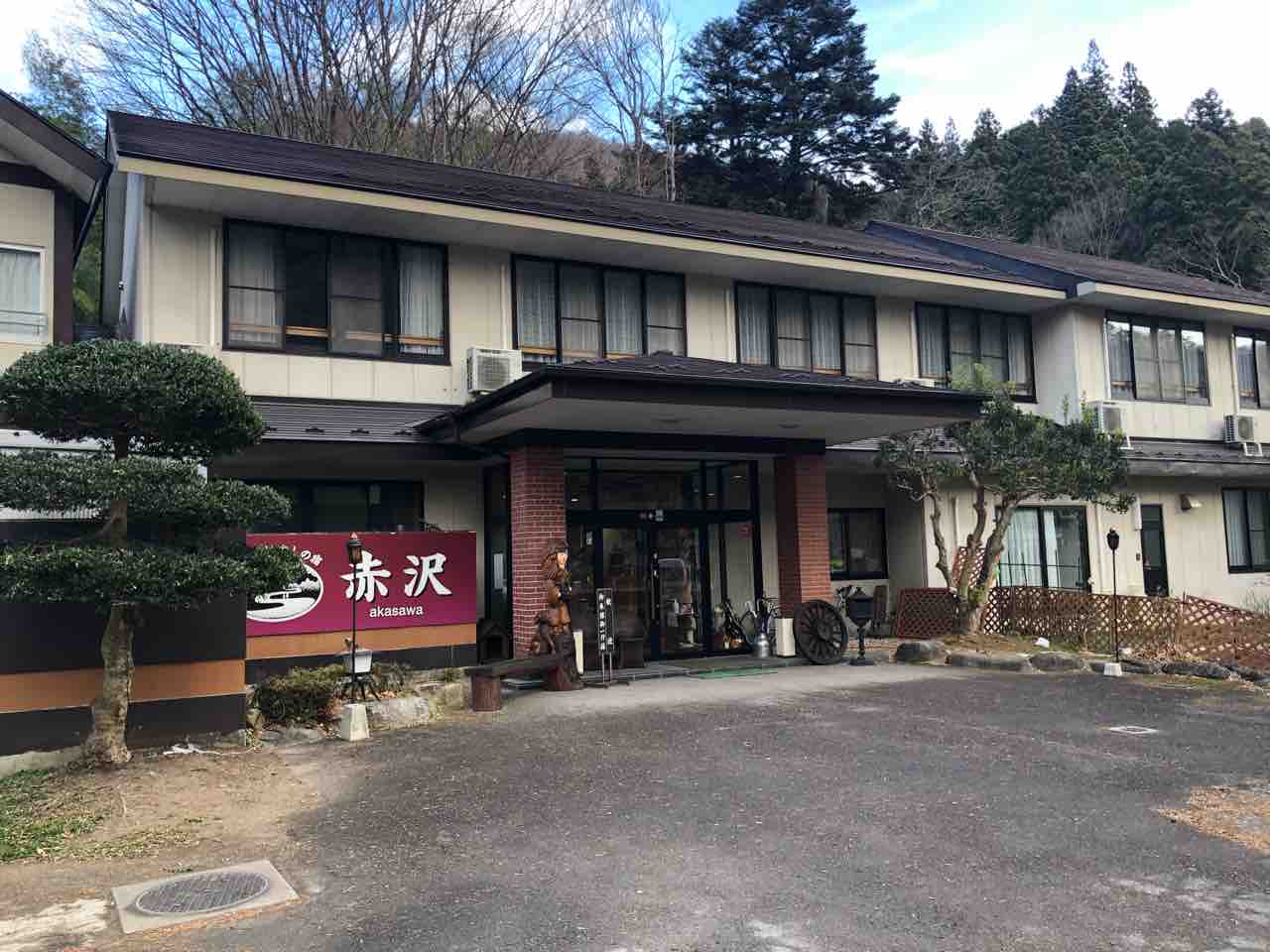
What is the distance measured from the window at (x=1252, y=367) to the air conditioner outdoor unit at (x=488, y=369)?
Answer: 16150mm

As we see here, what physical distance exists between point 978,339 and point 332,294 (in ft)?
38.0

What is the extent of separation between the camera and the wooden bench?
1008 cm

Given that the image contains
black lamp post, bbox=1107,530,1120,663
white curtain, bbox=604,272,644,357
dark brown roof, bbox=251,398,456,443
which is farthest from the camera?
white curtain, bbox=604,272,644,357

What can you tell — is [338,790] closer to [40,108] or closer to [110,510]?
[110,510]

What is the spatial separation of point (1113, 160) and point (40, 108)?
40682mm

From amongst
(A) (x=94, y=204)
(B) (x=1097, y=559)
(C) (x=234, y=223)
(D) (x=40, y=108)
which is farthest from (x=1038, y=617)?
(D) (x=40, y=108)

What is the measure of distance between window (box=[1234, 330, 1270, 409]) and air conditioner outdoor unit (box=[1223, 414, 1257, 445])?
31.2 inches

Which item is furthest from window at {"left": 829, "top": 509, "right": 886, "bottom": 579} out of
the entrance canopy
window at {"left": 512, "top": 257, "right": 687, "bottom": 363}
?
window at {"left": 512, "top": 257, "right": 687, "bottom": 363}

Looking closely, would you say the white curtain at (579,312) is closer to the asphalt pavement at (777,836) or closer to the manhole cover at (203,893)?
the asphalt pavement at (777,836)

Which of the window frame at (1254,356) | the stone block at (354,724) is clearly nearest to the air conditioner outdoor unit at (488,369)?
the stone block at (354,724)

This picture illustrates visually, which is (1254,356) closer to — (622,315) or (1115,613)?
(1115,613)

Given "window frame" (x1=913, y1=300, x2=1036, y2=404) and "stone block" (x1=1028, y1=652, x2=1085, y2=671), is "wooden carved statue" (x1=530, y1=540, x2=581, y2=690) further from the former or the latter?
"window frame" (x1=913, y1=300, x2=1036, y2=404)

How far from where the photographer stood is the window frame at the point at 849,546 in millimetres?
17234

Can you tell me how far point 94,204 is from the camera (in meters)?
14.3
